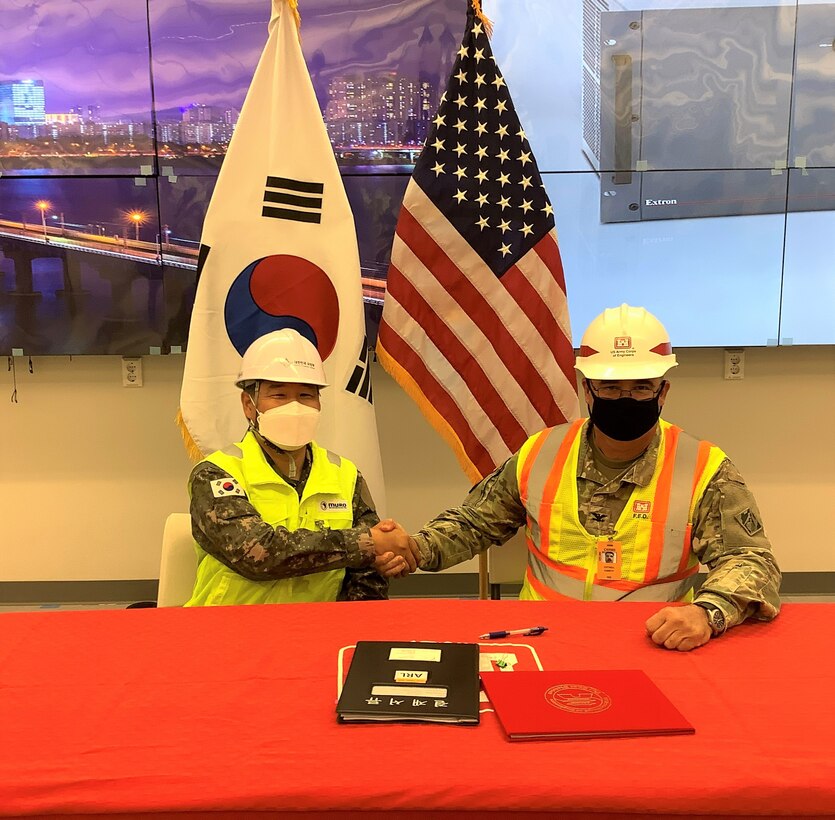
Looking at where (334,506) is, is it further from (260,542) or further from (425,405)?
(425,405)

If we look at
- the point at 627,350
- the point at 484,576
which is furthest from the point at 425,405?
the point at 627,350

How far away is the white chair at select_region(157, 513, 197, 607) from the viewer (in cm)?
213

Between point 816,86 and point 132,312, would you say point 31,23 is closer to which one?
point 132,312

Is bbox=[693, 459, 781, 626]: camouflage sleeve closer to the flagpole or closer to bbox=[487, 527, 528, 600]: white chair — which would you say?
bbox=[487, 527, 528, 600]: white chair

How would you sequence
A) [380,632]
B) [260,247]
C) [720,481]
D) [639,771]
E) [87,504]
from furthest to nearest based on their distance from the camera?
[87,504], [260,247], [720,481], [380,632], [639,771]

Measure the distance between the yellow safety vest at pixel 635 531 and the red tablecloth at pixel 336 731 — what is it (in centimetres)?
30

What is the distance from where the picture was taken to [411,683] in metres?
1.24

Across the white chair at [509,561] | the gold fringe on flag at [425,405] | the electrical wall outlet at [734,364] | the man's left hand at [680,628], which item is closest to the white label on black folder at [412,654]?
the man's left hand at [680,628]

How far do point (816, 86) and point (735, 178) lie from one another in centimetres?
52

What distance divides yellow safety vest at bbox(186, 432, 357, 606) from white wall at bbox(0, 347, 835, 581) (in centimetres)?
155

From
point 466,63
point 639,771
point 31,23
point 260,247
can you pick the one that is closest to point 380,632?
point 639,771

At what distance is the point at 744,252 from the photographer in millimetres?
3400

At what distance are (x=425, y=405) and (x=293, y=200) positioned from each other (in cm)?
93

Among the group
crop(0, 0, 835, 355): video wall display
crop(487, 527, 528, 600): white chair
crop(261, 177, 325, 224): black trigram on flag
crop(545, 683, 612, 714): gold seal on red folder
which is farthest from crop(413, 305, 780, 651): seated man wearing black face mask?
crop(0, 0, 835, 355): video wall display
